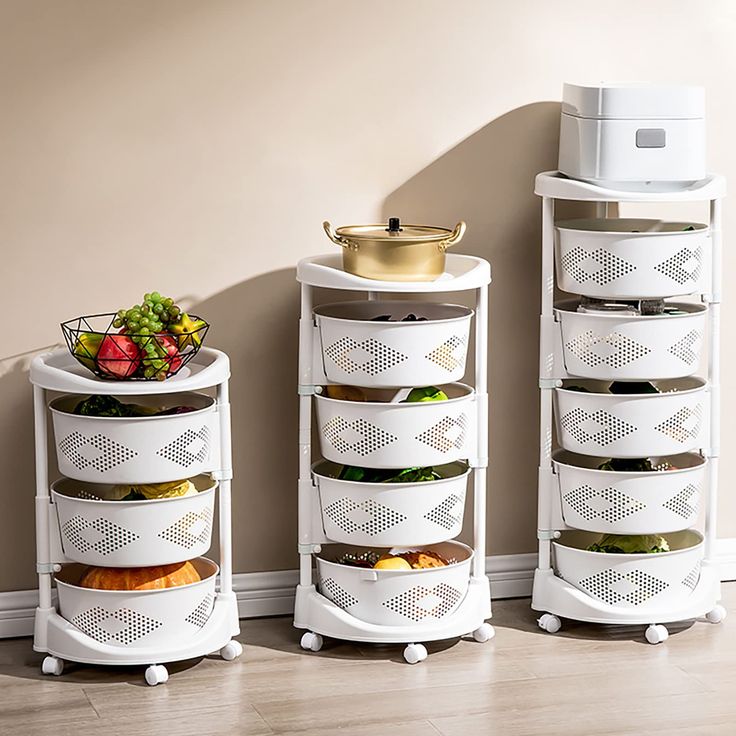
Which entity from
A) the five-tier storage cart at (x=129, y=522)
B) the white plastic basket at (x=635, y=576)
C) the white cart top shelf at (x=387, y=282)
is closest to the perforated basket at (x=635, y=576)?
the white plastic basket at (x=635, y=576)

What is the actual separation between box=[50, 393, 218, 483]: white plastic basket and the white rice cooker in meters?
0.95

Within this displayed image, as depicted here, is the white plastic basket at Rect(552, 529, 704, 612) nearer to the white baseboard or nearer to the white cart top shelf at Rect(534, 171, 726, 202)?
the white baseboard

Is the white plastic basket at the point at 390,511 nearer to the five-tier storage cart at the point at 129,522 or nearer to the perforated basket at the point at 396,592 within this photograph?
the perforated basket at the point at 396,592

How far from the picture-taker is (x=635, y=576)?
2826 millimetres

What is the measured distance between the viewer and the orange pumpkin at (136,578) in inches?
102

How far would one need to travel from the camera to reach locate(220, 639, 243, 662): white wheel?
8.88ft

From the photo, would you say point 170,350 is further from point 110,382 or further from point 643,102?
point 643,102

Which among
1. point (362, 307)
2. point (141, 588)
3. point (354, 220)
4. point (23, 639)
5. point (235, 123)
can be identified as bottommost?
point (23, 639)

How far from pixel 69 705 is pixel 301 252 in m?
1.04

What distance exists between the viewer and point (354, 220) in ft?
9.58

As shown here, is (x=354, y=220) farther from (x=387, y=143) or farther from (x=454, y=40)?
(x=454, y=40)

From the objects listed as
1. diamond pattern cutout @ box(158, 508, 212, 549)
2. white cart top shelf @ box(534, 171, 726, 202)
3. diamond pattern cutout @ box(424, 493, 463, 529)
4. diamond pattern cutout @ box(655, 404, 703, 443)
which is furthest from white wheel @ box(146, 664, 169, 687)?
white cart top shelf @ box(534, 171, 726, 202)

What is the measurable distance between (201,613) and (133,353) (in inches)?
21.0

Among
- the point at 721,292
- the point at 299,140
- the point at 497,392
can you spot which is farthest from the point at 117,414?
the point at 721,292
